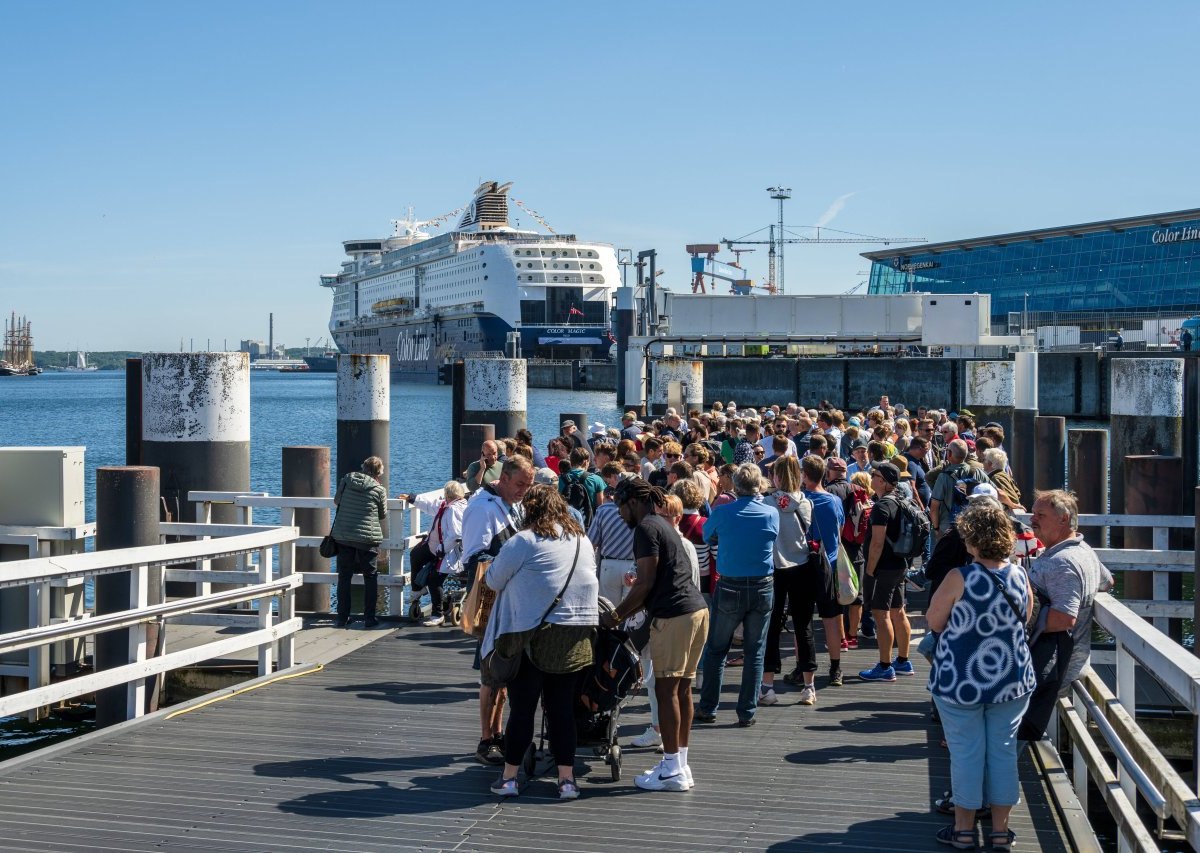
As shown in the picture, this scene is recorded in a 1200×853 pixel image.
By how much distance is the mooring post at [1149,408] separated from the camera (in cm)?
A: 1786

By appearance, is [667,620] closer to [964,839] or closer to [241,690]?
[964,839]

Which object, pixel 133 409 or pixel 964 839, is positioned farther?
pixel 133 409

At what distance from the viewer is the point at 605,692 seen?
6574 mm

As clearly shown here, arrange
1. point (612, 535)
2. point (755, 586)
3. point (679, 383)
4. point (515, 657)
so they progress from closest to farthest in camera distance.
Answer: point (515, 657)
point (612, 535)
point (755, 586)
point (679, 383)

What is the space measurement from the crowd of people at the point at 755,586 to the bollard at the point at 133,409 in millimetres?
4096

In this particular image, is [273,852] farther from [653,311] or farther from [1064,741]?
[653,311]

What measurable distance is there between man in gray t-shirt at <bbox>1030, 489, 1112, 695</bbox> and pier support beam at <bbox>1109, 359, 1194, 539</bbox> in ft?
41.2

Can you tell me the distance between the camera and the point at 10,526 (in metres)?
10.0

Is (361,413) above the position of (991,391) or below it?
below

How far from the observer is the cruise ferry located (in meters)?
107

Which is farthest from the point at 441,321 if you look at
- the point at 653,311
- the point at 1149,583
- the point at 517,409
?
the point at 1149,583

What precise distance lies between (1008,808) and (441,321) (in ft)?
369

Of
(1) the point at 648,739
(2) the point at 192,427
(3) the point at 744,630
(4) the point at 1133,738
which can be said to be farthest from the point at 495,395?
(4) the point at 1133,738

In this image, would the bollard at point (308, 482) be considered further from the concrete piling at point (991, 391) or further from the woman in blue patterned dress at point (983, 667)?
the concrete piling at point (991, 391)
